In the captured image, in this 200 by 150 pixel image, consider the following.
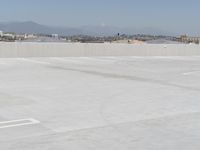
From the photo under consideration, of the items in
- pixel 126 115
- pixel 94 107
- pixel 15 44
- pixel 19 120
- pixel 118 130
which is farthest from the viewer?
pixel 15 44

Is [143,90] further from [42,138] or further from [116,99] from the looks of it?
[42,138]

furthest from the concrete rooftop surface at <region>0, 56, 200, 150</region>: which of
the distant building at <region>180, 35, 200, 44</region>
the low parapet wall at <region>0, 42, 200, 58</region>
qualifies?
the distant building at <region>180, 35, 200, 44</region>

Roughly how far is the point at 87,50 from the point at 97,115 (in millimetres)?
25076

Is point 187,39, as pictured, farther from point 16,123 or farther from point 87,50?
point 16,123

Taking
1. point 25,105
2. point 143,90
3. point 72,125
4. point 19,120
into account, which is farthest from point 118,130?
point 143,90

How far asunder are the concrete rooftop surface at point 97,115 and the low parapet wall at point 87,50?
1466cm

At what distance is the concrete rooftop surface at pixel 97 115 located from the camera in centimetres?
752

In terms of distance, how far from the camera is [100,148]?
7117 millimetres

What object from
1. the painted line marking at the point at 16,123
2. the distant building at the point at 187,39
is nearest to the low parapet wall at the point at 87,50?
the painted line marking at the point at 16,123

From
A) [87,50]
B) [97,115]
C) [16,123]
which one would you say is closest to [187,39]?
[87,50]

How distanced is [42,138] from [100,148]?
3.75 ft

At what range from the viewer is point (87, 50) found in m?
34.8

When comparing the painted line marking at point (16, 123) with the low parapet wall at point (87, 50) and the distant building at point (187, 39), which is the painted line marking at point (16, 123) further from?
the distant building at point (187, 39)

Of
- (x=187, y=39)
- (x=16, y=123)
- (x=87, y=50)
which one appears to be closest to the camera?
(x=16, y=123)
